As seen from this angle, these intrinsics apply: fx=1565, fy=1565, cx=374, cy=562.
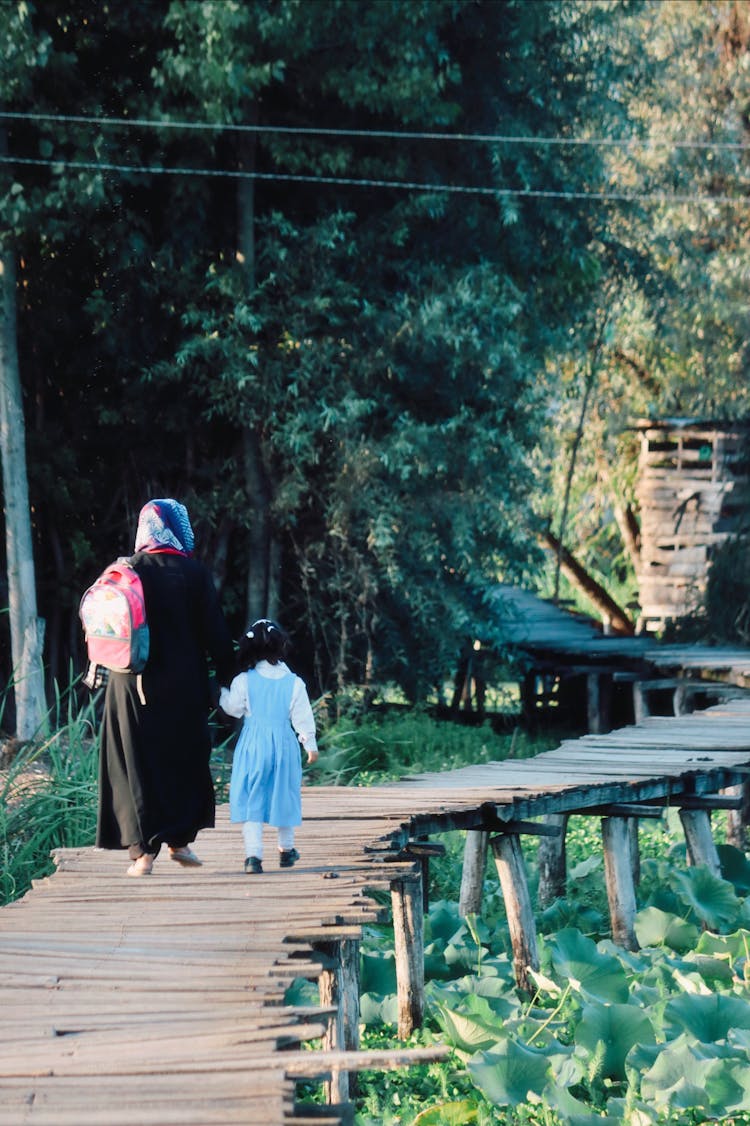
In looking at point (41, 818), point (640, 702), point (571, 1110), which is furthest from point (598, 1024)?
point (640, 702)

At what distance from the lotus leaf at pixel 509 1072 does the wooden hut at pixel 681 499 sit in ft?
53.9

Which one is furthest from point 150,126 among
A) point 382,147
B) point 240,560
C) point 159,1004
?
point 159,1004

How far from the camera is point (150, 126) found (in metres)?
13.6

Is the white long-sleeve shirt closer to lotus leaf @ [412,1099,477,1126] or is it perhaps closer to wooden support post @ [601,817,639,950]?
lotus leaf @ [412,1099,477,1126]

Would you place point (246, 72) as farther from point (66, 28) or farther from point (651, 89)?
point (651, 89)

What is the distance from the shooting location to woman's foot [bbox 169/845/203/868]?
6.44 meters

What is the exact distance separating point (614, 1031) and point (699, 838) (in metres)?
3.62

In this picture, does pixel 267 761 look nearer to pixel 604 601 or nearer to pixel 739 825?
pixel 739 825

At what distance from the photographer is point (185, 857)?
6453mm

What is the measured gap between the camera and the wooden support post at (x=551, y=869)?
9.66 meters

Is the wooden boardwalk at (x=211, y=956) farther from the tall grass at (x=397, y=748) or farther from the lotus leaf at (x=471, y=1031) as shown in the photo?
the tall grass at (x=397, y=748)

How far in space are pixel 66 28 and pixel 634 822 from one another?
854 centimetres

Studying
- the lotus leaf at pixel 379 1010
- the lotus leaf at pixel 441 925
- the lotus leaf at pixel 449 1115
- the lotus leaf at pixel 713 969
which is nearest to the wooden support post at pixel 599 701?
the lotus leaf at pixel 441 925

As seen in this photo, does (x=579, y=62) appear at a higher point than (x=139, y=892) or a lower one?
higher
